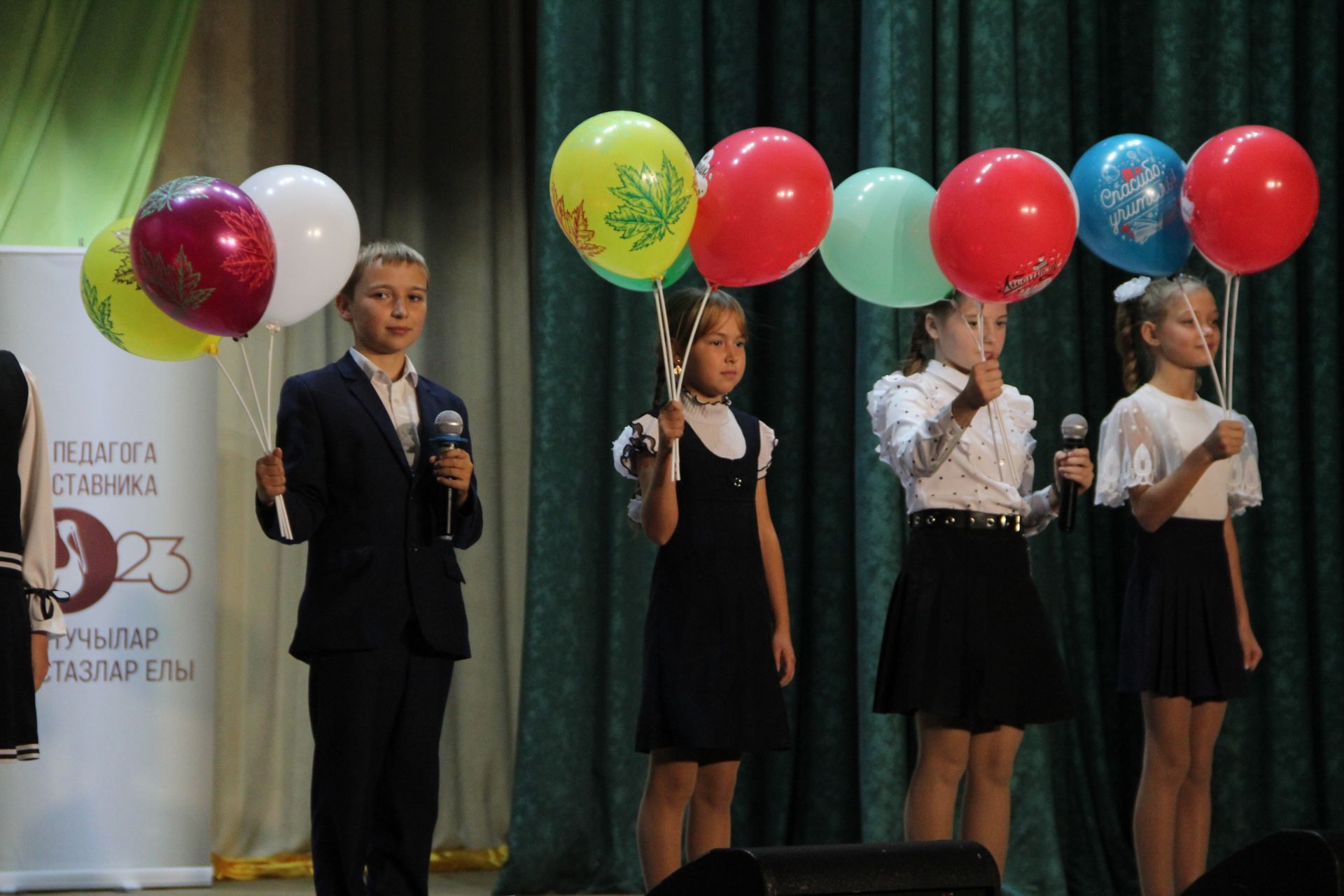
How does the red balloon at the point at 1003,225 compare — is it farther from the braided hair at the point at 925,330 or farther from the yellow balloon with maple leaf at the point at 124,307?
the yellow balloon with maple leaf at the point at 124,307

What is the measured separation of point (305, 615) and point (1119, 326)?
5.70 feet

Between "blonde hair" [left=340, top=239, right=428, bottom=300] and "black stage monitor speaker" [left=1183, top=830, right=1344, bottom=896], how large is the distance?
5.08ft

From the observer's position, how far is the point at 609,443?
12.5 feet

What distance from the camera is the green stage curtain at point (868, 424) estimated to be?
3.70m

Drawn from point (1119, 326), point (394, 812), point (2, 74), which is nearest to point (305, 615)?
point (394, 812)

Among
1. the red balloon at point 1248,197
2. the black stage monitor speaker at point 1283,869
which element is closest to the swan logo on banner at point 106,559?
the red balloon at point 1248,197

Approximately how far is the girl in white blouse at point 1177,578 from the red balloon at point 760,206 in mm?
842

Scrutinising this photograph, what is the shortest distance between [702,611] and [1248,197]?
119 cm

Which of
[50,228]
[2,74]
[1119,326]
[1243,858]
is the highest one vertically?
[2,74]

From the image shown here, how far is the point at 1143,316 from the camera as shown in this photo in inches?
125

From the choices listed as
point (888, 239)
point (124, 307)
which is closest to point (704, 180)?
point (888, 239)

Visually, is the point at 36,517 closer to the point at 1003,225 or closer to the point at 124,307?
the point at 124,307

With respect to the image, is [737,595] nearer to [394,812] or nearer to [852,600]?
[394,812]

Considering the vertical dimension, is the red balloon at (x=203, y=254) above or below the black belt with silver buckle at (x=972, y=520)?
above
